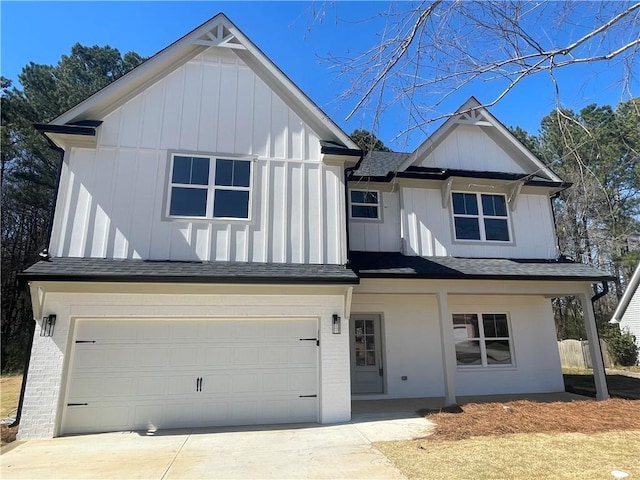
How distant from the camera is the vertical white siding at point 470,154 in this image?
38.0ft

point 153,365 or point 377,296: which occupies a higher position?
point 377,296

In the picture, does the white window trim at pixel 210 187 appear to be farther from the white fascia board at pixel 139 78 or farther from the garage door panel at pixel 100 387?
the garage door panel at pixel 100 387

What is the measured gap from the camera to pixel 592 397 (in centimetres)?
973

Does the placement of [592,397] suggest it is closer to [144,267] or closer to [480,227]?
[480,227]

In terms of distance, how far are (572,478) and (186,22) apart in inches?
391

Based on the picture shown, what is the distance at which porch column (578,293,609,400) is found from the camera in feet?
30.6

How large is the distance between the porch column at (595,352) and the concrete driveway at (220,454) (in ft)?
18.0

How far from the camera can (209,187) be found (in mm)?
8352

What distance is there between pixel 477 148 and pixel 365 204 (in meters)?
4.21

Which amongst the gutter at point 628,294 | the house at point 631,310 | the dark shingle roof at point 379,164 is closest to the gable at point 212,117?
the dark shingle roof at point 379,164

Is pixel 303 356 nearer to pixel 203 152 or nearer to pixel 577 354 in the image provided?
pixel 203 152

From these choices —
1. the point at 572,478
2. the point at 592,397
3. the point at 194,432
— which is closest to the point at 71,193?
the point at 194,432

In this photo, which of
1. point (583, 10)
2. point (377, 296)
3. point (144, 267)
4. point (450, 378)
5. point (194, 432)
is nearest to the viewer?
point (583, 10)

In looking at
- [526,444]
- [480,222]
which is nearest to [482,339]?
[480,222]
